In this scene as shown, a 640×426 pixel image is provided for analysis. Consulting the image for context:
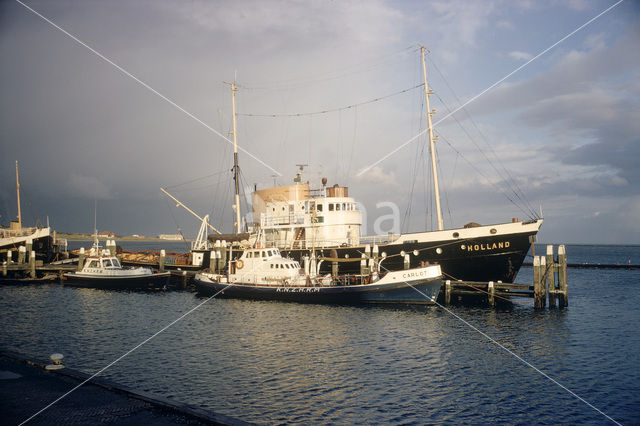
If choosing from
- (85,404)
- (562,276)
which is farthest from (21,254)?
(562,276)

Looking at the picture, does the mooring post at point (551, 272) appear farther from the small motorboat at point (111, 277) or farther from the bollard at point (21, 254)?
the bollard at point (21, 254)

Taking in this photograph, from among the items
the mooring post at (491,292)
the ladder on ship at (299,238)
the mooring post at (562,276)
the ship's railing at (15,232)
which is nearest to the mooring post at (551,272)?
the mooring post at (562,276)

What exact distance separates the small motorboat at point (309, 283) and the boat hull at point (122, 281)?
25.5 feet

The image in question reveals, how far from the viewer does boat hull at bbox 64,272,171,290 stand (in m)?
45.2

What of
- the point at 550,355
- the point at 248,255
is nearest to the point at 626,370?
the point at 550,355

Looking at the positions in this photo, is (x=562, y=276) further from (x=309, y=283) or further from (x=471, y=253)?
(x=309, y=283)

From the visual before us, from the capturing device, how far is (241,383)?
56.0 ft

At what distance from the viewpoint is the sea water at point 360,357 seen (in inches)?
592

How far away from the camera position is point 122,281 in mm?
45219

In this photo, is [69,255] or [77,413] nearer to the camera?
[77,413]

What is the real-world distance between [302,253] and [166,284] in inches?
637

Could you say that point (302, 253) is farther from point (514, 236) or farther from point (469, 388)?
point (469, 388)

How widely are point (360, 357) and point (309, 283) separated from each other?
48.8 feet

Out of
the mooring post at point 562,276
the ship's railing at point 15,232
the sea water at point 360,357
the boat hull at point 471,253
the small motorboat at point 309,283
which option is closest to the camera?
the sea water at point 360,357
